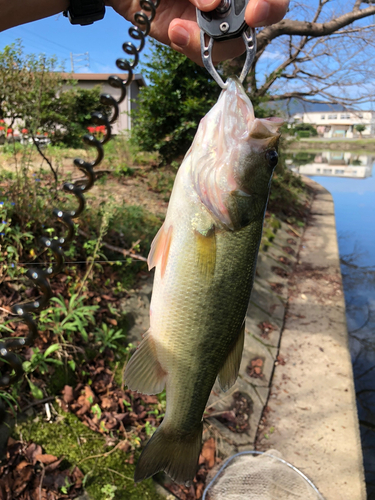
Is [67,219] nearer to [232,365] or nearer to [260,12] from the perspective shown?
[232,365]

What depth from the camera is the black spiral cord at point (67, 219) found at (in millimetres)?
1378

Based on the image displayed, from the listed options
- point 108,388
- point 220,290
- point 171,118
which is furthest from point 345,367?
point 171,118

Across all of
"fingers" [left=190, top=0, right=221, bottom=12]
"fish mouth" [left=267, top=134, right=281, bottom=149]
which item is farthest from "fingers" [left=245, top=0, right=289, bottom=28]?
"fish mouth" [left=267, top=134, right=281, bottom=149]

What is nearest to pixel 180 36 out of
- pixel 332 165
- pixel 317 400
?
pixel 317 400

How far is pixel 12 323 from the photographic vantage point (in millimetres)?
3025

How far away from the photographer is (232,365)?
152 centimetres

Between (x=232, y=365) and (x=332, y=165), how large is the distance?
30104mm

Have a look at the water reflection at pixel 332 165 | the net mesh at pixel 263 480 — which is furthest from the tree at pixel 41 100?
the water reflection at pixel 332 165

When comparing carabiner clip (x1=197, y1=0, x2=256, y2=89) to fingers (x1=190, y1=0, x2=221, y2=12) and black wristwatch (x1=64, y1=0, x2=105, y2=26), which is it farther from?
black wristwatch (x1=64, y1=0, x2=105, y2=26)

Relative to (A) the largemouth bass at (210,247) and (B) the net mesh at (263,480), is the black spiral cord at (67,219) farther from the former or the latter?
(B) the net mesh at (263,480)

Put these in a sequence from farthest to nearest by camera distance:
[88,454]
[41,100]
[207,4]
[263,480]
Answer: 1. [41,100]
2. [263,480]
3. [88,454]
4. [207,4]

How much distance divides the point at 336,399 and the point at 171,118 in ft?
19.7

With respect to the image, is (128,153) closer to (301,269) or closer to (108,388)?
(301,269)

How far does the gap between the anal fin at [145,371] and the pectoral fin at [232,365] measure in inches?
9.8
